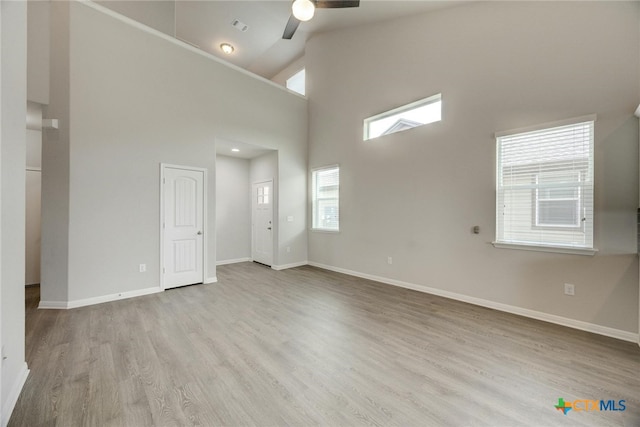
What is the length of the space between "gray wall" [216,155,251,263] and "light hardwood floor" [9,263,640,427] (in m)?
2.76

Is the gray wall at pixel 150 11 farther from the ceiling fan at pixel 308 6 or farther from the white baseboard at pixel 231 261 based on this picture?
the white baseboard at pixel 231 261

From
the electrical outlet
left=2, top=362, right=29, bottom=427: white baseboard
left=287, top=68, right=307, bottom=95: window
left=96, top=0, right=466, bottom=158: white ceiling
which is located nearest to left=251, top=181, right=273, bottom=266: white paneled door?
left=96, top=0, right=466, bottom=158: white ceiling

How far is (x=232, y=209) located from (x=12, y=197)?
455 centimetres

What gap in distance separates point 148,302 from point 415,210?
421cm

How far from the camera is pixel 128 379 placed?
1.90 metres

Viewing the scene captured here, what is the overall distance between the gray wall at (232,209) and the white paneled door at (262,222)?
22 centimetres

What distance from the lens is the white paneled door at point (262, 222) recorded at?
578 cm

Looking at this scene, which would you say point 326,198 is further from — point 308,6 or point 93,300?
point 93,300

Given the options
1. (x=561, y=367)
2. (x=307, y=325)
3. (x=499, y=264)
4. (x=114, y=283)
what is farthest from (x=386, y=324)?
(x=114, y=283)

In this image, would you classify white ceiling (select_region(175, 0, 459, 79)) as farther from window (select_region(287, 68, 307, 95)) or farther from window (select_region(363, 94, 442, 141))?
window (select_region(363, 94, 442, 141))

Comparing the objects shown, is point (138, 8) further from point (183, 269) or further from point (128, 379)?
point (128, 379)

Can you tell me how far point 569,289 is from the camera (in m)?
2.81

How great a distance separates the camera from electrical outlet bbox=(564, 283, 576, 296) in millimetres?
2787

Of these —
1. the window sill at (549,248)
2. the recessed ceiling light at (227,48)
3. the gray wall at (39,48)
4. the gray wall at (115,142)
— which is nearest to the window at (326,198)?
the gray wall at (115,142)
